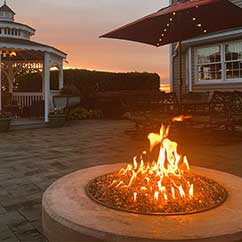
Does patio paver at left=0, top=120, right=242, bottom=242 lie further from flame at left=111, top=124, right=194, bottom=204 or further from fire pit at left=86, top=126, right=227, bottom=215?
flame at left=111, top=124, right=194, bottom=204

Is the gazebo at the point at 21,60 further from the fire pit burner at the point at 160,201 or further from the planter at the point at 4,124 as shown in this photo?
the fire pit burner at the point at 160,201

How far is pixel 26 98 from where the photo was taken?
15148 mm

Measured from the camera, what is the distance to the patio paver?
10.5 feet

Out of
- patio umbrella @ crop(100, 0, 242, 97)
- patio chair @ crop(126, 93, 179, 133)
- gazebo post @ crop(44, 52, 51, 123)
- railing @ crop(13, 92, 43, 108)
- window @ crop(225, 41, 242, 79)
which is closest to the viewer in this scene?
patio umbrella @ crop(100, 0, 242, 97)

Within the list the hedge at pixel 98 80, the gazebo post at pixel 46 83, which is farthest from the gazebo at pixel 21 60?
the hedge at pixel 98 80

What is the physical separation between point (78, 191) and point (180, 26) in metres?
6.01

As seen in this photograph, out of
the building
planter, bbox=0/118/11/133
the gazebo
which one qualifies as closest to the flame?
planter, bbox=0/118/11/133

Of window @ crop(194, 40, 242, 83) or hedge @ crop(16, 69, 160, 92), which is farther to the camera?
hedge @ crop(16, 69, 160, 92)

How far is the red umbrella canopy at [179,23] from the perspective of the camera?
684 centimetres

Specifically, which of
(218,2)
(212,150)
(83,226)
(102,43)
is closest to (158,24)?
(218,2)

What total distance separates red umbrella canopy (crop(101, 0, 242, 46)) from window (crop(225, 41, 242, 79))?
4214 millimetres

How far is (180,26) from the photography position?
7.84m

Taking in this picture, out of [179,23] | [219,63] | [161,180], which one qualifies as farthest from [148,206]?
[219,63]

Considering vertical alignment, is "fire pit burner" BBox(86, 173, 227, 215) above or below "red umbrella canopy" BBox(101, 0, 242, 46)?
below
